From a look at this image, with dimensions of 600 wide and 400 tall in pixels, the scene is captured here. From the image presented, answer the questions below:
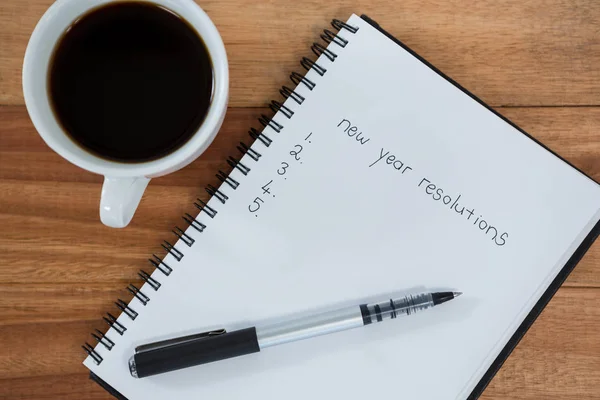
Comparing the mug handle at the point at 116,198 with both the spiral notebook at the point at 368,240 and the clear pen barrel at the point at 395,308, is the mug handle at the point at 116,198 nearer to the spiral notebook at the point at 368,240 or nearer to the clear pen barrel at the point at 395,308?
the spiral notebook at the point at 368,240

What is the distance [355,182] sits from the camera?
1.80ft

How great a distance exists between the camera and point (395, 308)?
20.7 inches

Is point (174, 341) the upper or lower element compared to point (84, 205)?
lower

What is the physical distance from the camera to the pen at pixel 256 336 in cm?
52

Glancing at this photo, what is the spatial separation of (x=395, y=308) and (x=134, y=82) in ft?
1.01

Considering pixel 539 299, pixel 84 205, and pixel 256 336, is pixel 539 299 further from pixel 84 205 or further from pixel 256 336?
pixel 84 205

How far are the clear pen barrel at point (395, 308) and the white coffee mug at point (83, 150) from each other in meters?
0.21

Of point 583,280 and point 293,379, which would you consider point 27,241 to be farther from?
point 583,280

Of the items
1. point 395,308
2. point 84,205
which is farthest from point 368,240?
point 84,205

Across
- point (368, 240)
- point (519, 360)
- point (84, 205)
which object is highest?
point (84, 205)

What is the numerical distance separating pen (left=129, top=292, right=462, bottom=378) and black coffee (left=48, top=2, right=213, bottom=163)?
0.58 feet

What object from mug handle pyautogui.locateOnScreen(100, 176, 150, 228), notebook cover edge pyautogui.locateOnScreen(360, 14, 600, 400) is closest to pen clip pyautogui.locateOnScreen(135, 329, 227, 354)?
mug handle pyautogui.locateOnScreen(100, 176, 150, 228)

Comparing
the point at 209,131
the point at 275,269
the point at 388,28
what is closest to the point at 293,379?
the point at 275,269

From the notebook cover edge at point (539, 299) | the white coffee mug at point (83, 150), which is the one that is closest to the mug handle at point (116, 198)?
the white coffee mug at point (83, 150)
